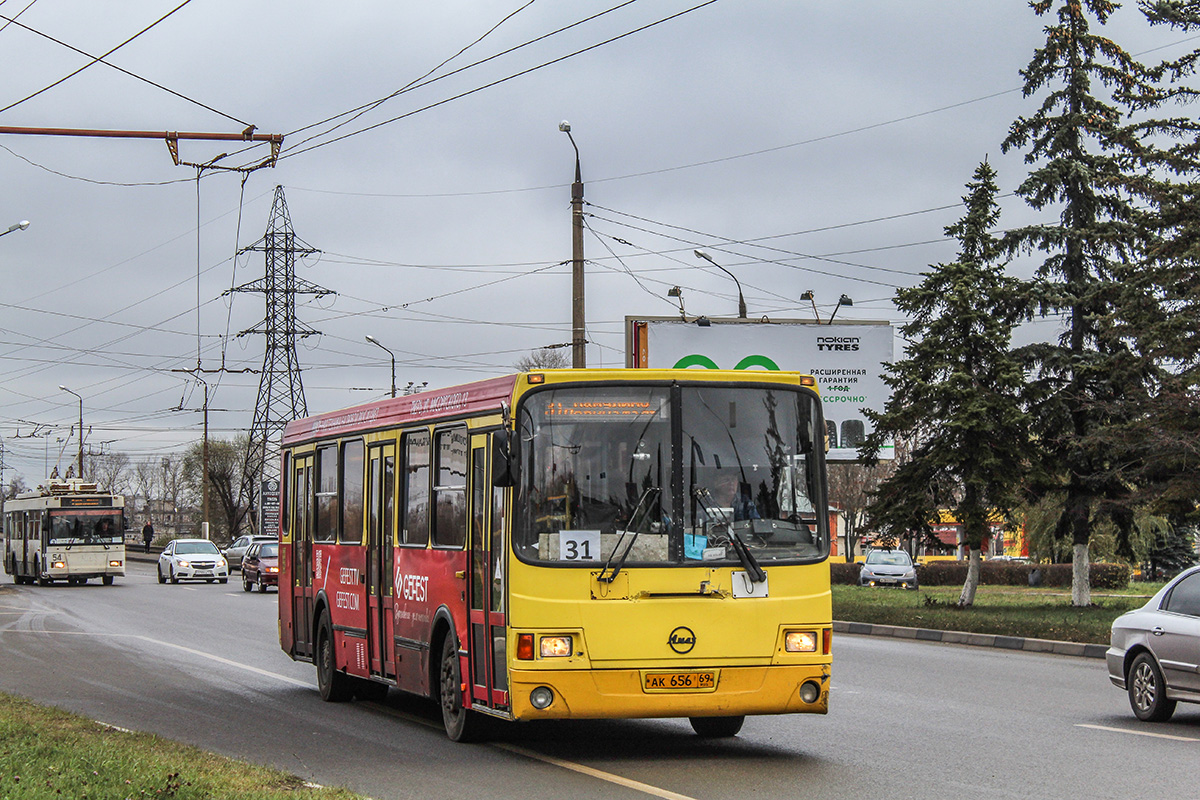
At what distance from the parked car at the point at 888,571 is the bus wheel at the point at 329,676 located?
37251mm

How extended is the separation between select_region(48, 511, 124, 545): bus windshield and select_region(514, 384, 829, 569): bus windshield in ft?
142

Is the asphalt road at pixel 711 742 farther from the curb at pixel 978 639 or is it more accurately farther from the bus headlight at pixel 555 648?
the curb at pixel 978 639

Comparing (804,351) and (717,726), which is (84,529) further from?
(717,726)

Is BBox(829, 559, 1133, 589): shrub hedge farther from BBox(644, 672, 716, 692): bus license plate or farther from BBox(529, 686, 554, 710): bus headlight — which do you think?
BBox(529, 686, 554, 710): bus headlight

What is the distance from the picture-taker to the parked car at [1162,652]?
40.0 feet

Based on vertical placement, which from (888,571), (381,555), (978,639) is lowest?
(888,571)

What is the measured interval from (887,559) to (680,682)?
43565mm

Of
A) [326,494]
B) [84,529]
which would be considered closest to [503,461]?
[326,494]

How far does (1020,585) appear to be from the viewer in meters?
56.8

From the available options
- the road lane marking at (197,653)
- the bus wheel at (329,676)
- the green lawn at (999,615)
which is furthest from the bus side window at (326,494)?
the green lawn at (999,615)

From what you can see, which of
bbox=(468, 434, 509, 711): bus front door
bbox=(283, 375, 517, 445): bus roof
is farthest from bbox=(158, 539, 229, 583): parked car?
bbox=(468, 434, 509, 711): bus front door

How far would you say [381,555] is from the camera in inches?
521

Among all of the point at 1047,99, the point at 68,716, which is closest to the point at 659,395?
the point at 68,716

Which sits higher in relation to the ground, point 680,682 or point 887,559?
point 680,682
